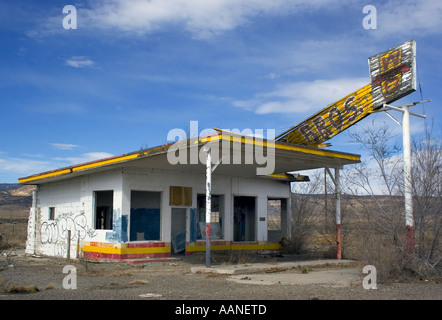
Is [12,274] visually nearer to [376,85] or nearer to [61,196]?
[61,196]

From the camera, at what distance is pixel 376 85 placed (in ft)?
52.6

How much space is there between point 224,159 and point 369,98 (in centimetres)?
575

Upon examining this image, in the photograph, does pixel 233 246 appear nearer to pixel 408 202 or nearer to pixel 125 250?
pixel 125 250

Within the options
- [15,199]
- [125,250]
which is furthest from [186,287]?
[15,199]

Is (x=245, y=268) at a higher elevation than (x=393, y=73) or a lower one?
lower

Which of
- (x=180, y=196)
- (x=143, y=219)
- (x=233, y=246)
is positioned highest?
(x=180, y=196)

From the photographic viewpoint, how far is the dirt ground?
9719 millimetres

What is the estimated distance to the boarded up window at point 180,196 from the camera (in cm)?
2023

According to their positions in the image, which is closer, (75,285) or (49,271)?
(75,285)

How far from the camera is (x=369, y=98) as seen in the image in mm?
16562

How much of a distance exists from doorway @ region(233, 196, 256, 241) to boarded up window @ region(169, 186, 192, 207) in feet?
17.5

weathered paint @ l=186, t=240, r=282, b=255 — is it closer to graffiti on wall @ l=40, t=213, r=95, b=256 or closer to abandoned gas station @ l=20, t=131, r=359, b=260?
abandoned gas station @ l=20, t=131, r=359, b=260

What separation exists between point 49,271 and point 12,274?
1.28 metres
